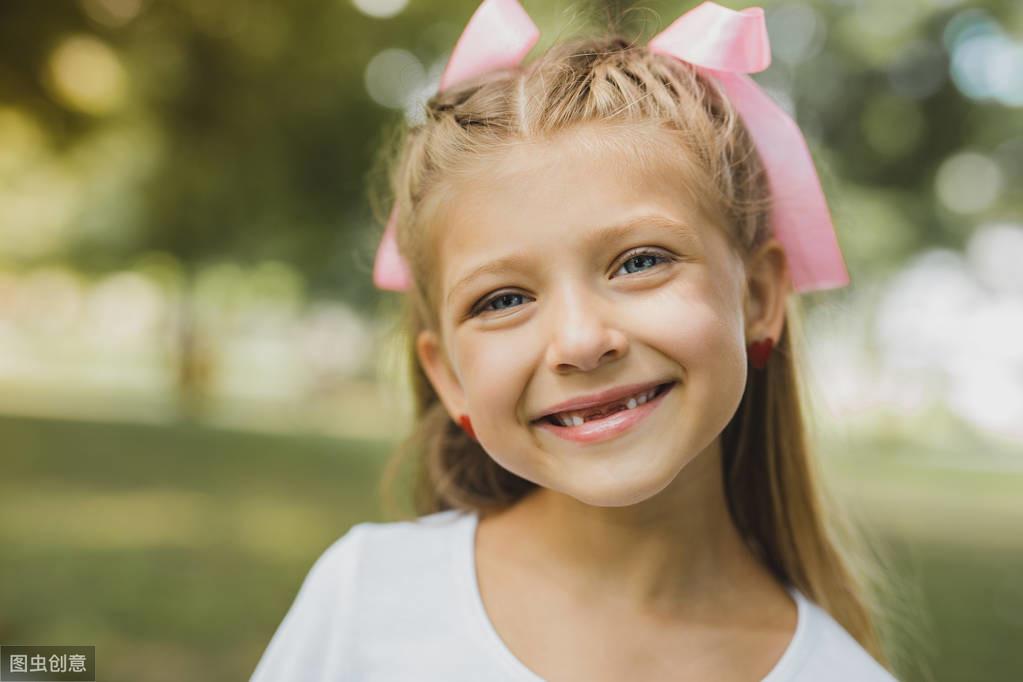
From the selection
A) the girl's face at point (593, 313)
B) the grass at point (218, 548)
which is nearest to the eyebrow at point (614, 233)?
the girl's face at point (593, 313)

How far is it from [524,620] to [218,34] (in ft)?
20.8

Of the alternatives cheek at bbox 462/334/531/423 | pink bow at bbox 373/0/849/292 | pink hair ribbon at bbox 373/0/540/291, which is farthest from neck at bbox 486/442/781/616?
pink hair ribbon at bbox 373/0/540/291

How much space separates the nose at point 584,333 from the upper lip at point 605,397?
5 cm

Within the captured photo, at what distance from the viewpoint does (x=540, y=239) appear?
1.57 metres

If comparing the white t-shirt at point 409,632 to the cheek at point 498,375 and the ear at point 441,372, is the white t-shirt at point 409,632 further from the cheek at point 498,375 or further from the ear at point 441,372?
the cheek at point 498,375

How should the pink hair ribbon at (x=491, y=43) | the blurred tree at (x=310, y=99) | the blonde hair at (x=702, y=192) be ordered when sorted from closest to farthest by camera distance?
the blonde hair at (x=702, y=192) → the pink hair ribbon at (x=491, y=43) → the blurred tree at (x=310, y=99)

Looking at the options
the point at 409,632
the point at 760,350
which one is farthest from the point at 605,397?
the point at 409,632

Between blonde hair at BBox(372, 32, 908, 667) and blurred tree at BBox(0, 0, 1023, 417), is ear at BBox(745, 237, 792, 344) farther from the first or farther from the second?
blurred tree at BBox(0, 0, 1023, 417)

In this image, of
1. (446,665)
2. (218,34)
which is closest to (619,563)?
(446,665)

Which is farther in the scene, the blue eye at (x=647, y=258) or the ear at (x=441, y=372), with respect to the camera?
the ear at (x=441, y=372)

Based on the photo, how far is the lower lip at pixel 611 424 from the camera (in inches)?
62.4

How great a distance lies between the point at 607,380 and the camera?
1566 mm

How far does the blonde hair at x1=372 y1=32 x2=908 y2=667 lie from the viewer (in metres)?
1.73

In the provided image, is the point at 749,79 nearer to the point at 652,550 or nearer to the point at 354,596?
the point at 652,550
